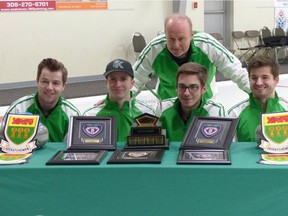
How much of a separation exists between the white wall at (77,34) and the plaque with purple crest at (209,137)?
623 centimetres

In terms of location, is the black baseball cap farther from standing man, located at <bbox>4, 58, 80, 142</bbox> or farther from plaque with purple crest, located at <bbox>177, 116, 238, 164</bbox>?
plaque with purple crest, located at <bbox>177, 116, 238, 164</bbox>

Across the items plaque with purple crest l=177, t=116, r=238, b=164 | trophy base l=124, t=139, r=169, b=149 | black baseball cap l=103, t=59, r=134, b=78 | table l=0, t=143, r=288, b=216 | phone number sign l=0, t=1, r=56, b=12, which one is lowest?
table l=0, t=143, r=288, b=216

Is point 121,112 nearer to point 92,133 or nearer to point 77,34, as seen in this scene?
point 92,133

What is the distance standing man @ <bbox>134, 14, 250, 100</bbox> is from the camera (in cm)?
281

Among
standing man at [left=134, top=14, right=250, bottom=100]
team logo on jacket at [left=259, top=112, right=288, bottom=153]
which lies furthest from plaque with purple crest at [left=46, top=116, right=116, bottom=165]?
standing man at [left=134, top=14, right=250, bottom=100]

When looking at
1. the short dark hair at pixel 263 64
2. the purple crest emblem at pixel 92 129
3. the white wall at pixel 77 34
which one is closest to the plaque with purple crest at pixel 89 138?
the purple crest emblem at pixel 92 129

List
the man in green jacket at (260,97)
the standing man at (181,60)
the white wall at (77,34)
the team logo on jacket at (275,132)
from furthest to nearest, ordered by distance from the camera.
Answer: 1. the white wall at (77,34)
2. the standing man at (181,60)
3. the man in green jacket at (260,97)
4. the team logo on jacket at (275,132)

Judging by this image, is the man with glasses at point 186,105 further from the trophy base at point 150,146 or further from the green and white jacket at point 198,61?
the green and white jacket at point 198,61

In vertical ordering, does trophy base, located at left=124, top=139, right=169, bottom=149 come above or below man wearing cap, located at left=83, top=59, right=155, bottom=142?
below

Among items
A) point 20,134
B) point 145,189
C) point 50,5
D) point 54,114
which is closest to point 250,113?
point 145,189

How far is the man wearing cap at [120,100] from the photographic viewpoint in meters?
2.24

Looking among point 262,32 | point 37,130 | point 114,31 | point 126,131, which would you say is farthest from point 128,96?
point 262,32

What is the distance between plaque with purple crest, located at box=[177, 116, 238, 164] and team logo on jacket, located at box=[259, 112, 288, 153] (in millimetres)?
123

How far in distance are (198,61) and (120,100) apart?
29.6 inches
